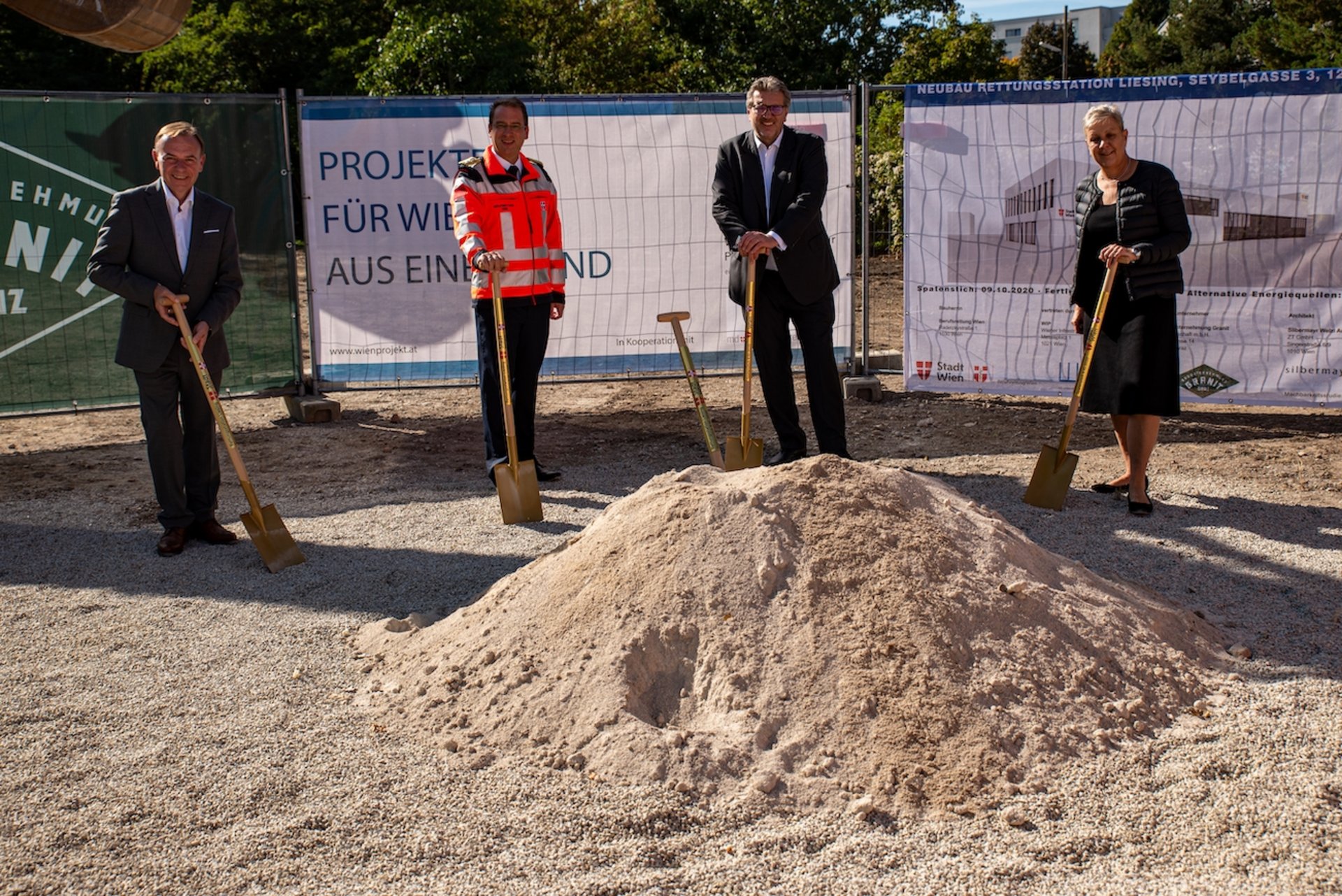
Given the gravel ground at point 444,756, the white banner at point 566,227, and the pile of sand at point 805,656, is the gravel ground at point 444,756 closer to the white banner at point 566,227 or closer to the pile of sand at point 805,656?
the pile of sand at point 805,656

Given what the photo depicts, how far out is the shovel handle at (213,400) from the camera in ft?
18.4

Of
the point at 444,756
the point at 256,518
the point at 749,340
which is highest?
the point at 749,340

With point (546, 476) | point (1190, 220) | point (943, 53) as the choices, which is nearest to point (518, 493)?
point (546, 476)

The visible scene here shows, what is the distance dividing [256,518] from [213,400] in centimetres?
56

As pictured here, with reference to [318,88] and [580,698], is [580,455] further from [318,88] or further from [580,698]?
[318,88]

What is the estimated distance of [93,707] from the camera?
4.09m

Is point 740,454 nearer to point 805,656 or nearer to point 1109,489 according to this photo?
point 1109,489

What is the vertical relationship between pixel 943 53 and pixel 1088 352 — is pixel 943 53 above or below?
above

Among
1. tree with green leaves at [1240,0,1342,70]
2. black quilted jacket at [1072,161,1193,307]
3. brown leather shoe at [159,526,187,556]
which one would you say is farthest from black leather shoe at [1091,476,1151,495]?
tree with green leaves at [1240,0,1342,70]

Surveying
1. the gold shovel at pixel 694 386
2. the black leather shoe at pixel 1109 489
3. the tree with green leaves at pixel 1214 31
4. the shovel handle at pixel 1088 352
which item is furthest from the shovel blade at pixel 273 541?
the tree with green leaves at pixel 1214 31

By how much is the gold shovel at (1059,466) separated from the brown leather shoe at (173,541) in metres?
4.08

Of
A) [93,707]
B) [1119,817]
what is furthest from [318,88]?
[1119,817]

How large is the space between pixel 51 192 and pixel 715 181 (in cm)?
425

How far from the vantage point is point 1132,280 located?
601cm
